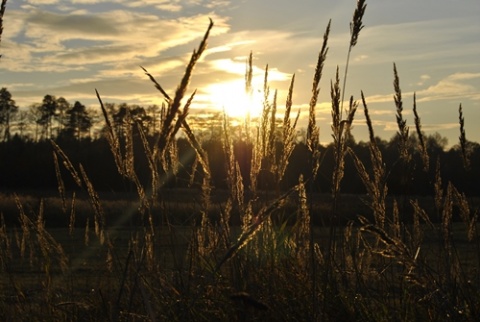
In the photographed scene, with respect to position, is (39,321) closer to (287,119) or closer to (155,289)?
(155,289)

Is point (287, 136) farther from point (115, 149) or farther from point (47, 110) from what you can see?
point (47, 110)

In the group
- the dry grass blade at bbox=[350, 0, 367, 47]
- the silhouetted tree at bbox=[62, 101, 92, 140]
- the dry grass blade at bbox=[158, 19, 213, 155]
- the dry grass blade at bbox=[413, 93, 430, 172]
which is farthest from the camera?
the silhouetted tree at bbox=[62, 101, 92, 140]

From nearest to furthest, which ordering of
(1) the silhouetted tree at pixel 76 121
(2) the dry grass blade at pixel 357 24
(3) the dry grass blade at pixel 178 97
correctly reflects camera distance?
(3) the dry grass blade at pixel 178 97
(2) the dry grass blade at pixel 357 24
(1) the silhouetted tree at pixel 76 121

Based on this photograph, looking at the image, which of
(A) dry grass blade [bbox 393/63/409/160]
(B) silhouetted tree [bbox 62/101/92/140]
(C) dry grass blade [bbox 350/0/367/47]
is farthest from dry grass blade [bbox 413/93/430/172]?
(B) silhouetted tree [bbox 62/101/92/140]

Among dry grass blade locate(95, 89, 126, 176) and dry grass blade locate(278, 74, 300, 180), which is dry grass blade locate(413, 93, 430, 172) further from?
dry grass blade locate(95, 89, 126, 176)

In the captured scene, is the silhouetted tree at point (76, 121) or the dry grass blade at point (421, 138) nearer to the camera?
the dry grass blade at point (421, 138)

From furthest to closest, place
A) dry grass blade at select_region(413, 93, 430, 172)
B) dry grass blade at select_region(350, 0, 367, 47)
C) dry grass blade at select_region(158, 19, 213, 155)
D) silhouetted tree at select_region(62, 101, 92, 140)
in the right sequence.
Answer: silhouetted tree at select_region(62, 101, 92, 140), dry grass blade at select_region(413, 93, 430, 172), dry grass blade at select_region(350, 0, 367, 47), dry grass blade at select_region(158, 19, 213, 155)

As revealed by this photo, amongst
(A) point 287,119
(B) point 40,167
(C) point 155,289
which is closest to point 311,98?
(A) point 287,119

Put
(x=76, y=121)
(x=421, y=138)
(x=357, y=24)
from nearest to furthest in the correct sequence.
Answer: (x=357, y=24) < (x=421, y=138) < (x=76, y=121)

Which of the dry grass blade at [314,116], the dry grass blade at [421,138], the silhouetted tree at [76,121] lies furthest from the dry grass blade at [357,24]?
the silhouetted tree at [76,121]

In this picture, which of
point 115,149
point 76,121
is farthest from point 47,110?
point 115,149

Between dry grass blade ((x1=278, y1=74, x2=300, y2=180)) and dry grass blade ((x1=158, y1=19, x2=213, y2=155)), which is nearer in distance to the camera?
dry grass blade ((x1=158, y1=19, x2=213, y2=155))

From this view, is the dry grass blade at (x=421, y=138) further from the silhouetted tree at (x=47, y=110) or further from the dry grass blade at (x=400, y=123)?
the silhouetted tree at (x=47, y=110)

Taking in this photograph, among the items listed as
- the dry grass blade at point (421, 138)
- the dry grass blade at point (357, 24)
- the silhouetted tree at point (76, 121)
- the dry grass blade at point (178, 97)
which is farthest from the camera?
the silhouetted tree at point (76, 121)
